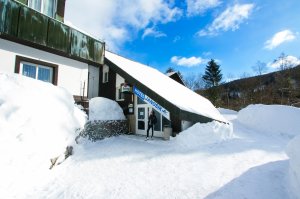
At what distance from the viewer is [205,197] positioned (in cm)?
518

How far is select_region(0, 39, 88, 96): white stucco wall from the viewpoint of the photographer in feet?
33.3

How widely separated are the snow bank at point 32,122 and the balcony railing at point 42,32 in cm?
276

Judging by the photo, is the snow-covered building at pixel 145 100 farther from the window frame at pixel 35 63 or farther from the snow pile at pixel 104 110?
the window frame at pixel 35 63

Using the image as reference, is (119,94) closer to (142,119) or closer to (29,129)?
(142,119)

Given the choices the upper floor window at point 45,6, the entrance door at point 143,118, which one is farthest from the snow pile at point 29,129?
the entrance door at point 143,118

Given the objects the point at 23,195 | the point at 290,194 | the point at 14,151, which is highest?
the point at 14,151

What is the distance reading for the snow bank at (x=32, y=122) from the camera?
6664mm

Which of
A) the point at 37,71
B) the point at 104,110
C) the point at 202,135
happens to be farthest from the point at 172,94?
the point at 37,71

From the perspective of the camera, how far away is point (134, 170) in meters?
7.31

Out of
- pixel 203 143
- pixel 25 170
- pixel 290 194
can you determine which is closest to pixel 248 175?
pixel 290 194

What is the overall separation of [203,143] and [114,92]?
8086 mm

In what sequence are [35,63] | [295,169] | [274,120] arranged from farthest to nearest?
[274,120] → [35,63] → [295,169]

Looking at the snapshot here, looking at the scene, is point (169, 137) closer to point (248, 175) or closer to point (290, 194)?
point (248, 175)

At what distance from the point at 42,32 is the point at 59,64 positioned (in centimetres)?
210
